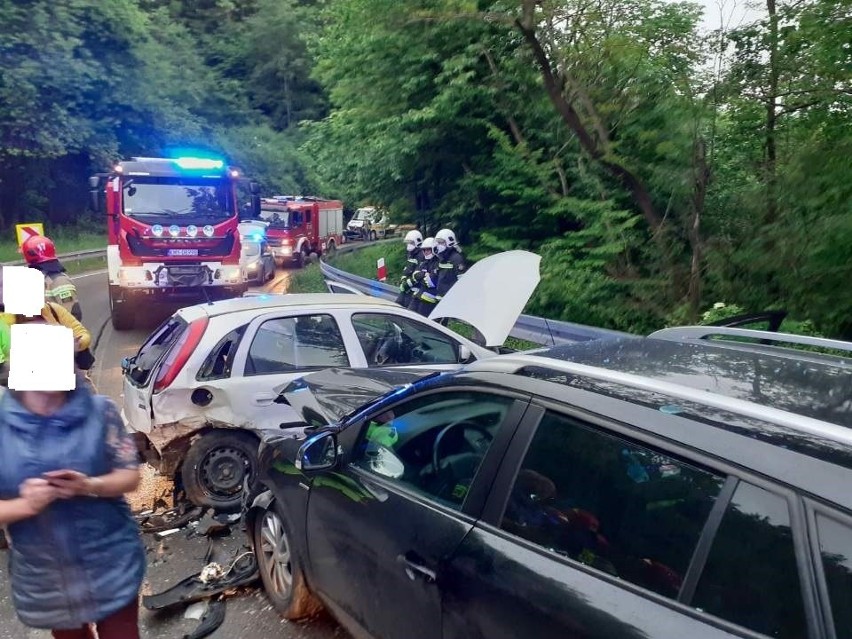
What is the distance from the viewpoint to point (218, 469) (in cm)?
544

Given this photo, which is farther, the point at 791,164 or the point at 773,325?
the point at 791,164

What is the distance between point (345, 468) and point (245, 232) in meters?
18.3

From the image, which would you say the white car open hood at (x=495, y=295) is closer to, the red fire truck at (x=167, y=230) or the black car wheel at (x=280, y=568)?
the black car wheel at (x=280, y=568)

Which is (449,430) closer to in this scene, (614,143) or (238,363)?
(238,363)

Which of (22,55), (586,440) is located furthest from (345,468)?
(22,55)

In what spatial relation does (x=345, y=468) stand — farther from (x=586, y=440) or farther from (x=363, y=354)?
(x=363, y=354)

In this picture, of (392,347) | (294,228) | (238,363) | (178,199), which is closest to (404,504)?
(238,363)

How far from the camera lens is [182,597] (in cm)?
416

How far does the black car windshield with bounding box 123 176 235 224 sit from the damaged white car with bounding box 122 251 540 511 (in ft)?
27.8

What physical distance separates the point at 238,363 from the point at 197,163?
9.56 meters

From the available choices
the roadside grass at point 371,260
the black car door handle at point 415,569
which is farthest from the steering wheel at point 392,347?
the roadside grass at point 371,260

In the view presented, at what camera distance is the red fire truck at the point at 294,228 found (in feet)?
93.3

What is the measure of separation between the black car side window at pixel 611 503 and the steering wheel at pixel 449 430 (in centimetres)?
34

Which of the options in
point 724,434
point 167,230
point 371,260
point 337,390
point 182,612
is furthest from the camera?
point 371,260
